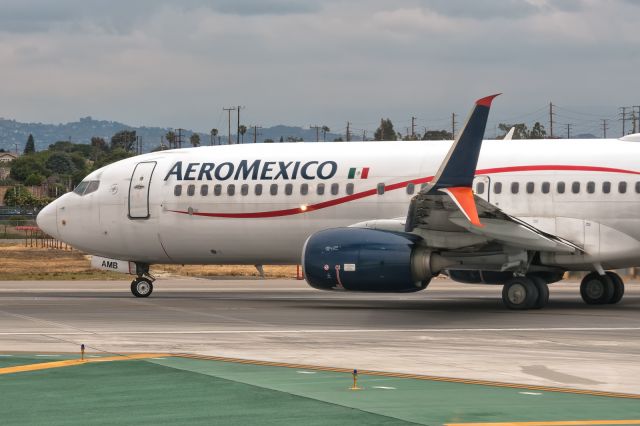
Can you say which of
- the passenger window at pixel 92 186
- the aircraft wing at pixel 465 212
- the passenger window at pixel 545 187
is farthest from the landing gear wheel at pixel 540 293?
the passenger window at pixel 92 186

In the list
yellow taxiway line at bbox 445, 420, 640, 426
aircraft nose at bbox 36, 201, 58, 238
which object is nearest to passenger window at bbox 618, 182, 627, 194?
yellow taxiway line at bbox 445, 420, 640, 426

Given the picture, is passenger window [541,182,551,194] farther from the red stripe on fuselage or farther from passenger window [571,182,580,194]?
passenger window [571,182,580,194]

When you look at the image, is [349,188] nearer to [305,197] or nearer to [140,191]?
[305,197]

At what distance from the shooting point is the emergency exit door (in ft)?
103

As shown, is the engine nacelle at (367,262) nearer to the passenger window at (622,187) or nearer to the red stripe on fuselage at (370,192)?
the red stripe on fuselage at (370,192)

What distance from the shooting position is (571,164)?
27688 mm

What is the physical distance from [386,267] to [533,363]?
26.1ft

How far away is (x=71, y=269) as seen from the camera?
52906 millimetres

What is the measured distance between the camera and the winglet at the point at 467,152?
23625 millimetres

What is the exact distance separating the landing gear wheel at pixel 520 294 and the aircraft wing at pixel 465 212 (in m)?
0.91

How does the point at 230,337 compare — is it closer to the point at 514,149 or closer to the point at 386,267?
the point at 386,267

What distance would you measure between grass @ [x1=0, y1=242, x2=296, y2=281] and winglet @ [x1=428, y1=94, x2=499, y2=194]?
24346 millimetres

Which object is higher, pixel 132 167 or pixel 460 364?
pixel 132 167

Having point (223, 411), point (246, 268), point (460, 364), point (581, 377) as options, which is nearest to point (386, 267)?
point (460, 364)
